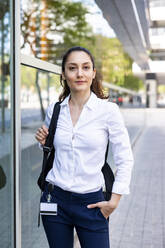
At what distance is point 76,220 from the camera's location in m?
2.12

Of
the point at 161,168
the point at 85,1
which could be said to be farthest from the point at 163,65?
the point at 85,1

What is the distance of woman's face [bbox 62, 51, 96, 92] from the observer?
2.13m

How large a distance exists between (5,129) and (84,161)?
0.69 metres

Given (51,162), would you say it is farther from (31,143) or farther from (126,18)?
(126,18)

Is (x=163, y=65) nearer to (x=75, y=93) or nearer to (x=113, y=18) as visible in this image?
(x=113, y=18)

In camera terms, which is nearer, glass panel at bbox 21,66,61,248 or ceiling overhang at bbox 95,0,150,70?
glass panel at bbox 21,66,61,248

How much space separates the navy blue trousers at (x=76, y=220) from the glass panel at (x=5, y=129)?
48cm

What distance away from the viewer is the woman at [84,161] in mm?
2080

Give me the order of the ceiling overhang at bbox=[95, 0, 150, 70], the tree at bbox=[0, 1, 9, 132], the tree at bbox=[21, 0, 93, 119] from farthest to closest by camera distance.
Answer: the ceiling overhang at bbox=[95, 0, 150, 70], the tree at bbox=[21, 0, 93, 119], the tree at bbox=[0, 1, 9, 132]

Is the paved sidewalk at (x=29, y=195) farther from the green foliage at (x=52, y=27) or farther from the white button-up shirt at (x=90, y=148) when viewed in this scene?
the green foliage at (x=52, y=27)

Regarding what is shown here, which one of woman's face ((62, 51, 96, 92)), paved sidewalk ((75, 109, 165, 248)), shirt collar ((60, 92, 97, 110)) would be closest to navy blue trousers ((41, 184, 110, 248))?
shirt collar ((60, 92, 97, 110))

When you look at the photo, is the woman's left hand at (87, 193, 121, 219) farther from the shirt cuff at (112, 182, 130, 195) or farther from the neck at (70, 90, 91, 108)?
the neck at (70, 90, 91, 108)

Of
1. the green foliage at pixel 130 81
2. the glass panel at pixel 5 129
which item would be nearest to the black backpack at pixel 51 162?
the glass panel at pixel 5 129

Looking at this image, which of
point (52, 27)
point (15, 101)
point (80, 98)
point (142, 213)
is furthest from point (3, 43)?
point (142, 213)
